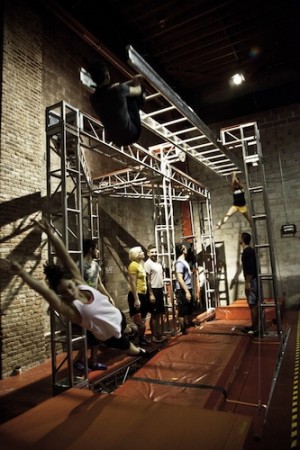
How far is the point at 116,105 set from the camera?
2.84 metres

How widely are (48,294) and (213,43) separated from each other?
898 cm

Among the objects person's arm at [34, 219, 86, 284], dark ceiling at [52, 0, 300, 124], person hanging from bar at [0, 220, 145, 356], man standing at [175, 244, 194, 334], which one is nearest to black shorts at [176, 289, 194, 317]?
man standing at [175, 244, 194, 334]

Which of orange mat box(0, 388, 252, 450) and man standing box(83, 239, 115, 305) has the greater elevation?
man standing box(83, 239, 115, 305)

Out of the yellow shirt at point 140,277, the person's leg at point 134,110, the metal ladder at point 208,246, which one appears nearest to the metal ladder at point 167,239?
the yellow shirt at point 140,277

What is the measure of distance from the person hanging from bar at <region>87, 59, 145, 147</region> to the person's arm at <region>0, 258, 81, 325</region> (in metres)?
1.55

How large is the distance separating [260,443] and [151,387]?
1388mm

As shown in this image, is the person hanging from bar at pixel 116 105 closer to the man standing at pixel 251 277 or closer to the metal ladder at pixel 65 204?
the metal ladder at pixel 65 204

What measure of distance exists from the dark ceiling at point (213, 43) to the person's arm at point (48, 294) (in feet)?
23.7

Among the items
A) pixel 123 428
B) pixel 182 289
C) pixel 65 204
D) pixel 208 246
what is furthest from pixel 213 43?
pixel 123 428

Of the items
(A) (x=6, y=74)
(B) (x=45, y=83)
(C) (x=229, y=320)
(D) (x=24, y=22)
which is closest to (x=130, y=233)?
(C) (x=229, y=320)

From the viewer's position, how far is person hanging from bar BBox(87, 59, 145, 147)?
285 cm

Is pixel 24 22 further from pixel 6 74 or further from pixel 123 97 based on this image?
pixel 123 97

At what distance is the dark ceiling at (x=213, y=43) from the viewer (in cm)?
759

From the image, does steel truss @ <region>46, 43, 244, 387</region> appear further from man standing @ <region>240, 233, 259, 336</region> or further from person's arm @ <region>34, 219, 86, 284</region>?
man standing @ <region>240, 233, 259, 336</region>
